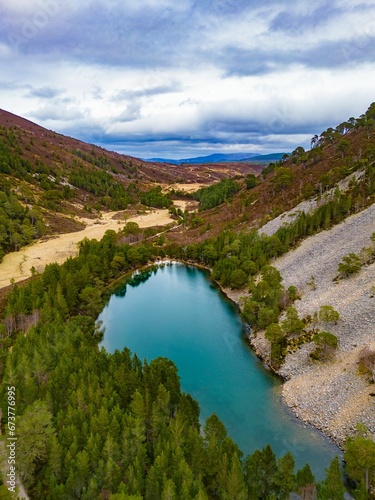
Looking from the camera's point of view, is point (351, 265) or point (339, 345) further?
A: point (351, 265)

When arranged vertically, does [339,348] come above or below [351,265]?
below

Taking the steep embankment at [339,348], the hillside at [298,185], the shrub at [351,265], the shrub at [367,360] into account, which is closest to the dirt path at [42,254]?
the hillside at [298,185]

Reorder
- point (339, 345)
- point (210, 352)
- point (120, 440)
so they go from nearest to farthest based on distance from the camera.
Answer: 1. point (120, 440)
2. point (339, 345)
3. point (210, 352)

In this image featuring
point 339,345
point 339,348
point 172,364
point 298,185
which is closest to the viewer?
point 172,364

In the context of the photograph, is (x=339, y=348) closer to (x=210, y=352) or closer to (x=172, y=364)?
(x=210, y=352)

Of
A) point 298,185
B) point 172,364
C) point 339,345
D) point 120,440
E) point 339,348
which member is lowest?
point 339,348

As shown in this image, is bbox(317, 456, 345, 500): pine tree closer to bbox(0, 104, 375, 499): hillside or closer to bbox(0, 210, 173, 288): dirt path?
bbox(0, 104, 375, 499): hillside

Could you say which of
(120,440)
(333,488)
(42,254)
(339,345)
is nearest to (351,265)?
(339,345)

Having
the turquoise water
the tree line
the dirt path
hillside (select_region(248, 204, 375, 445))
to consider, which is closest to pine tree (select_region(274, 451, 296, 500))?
the tree line
